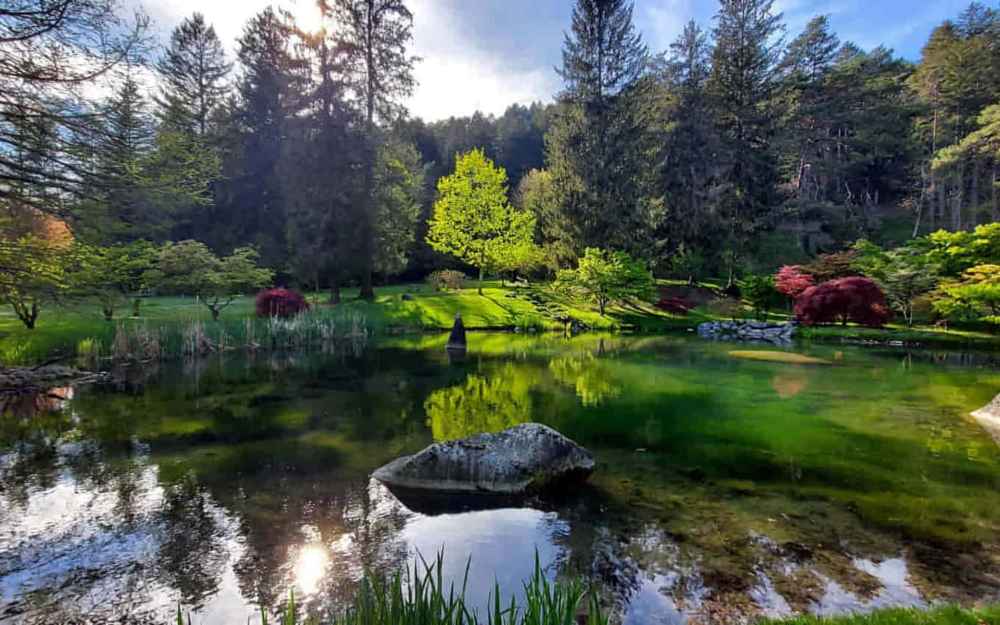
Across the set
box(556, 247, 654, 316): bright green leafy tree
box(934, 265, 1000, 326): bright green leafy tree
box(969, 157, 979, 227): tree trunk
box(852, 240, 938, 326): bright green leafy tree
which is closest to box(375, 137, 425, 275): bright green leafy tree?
box(556, 247, 654, 316): bright green leafy tree

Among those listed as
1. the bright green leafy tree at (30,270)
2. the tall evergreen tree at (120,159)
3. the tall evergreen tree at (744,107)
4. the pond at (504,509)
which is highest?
the tall evergreen tree at (744,107)

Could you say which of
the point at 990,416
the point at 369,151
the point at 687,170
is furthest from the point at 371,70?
the point at 990,416

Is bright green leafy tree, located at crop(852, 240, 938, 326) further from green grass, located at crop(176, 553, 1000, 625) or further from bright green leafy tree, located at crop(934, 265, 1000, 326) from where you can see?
green grass, located at crop(176, 553, 1000, 625)

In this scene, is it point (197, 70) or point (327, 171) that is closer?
point (327, 171)

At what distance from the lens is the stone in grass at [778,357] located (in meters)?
19.0

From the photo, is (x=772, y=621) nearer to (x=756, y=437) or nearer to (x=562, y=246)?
(x=756, y=437)

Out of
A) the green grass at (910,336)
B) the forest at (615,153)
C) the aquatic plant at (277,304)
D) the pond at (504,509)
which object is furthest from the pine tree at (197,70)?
the green grass at (910,336)

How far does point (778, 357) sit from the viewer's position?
66.5 ft

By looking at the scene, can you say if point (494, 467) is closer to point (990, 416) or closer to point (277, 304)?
point (990, 416)

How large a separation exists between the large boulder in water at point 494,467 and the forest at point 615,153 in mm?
16139

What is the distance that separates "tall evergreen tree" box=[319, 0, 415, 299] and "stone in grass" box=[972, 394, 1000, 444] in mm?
26858

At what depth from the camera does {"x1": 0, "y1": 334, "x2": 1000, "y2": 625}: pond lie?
4.89m

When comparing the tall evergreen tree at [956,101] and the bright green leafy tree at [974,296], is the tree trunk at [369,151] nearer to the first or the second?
the bright green leafy tree at [974,296]

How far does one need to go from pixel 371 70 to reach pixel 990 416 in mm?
31369
